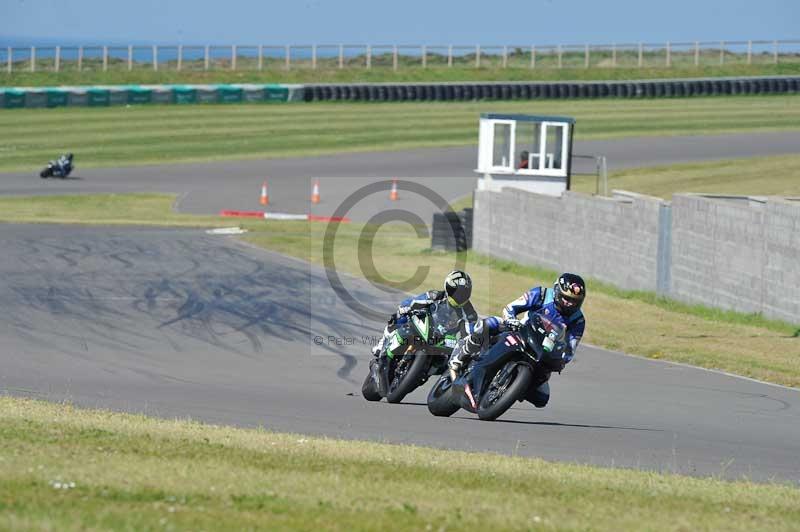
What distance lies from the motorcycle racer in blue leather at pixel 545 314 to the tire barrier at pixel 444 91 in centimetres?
5429

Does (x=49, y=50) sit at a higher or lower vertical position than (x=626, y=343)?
higher

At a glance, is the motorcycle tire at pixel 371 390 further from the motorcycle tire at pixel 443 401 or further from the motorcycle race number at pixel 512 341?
the motorcycle race number at pixel 512 341

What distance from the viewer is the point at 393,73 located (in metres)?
79.4

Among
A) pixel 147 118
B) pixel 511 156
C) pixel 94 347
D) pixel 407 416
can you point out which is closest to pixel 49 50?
pixel 147 118

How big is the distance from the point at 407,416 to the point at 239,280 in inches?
480

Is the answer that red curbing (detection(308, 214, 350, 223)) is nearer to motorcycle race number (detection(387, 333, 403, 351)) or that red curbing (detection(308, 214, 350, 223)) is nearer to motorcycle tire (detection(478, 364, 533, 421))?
motorcycle race number (detection(387, 333, 403, 351))

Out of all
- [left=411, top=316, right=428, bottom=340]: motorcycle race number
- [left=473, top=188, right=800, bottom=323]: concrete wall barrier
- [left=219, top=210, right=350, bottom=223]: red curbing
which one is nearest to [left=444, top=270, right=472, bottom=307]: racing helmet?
[left=411, top=316, right=428, bottom=340]: motorcycle race number

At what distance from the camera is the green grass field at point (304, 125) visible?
180ft

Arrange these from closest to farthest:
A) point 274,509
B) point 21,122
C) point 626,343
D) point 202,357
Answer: point 274,509
point 202,357
point 626,343
point 21,122

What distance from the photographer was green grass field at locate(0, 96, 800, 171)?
54969mm

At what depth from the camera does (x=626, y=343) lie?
20188mm

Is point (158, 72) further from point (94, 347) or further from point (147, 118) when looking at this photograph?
point (94, 347)

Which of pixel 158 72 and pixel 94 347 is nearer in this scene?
pixel 94 347

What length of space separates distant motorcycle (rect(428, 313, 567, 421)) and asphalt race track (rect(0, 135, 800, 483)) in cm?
26
